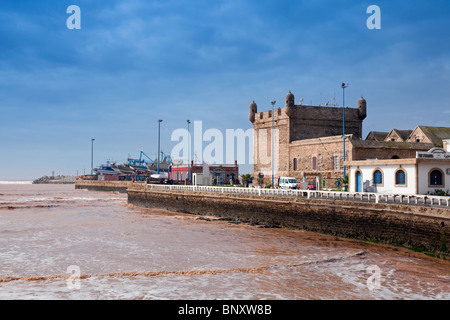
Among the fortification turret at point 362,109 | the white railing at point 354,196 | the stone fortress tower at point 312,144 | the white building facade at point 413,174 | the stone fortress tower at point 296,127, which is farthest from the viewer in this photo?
the fortification turret at point 362,109

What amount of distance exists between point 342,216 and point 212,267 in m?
9.81

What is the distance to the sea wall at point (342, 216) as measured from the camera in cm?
1769

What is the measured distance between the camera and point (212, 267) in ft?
53.0

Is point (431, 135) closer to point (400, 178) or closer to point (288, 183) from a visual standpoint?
point (288, 183)

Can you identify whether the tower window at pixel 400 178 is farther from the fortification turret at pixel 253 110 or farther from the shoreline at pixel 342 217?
the fortification turret at pixel 253 110

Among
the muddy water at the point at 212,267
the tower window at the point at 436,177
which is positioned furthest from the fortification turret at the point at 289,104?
the tower window at the point at 436,177

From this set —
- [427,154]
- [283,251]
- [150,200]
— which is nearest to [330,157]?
[427,154]

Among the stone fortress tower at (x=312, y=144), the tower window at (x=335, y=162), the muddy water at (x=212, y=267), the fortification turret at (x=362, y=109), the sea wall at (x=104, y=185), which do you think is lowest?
the muddy water at (x=212, y=267)

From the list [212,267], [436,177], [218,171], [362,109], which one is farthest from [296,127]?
[212,267]

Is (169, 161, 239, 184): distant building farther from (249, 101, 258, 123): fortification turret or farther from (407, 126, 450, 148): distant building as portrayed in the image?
(407, 126, 450, 148): distant building

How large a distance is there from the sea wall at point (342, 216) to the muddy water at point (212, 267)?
70 cm

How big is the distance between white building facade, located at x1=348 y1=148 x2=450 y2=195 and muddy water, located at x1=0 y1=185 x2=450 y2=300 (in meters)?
6.25

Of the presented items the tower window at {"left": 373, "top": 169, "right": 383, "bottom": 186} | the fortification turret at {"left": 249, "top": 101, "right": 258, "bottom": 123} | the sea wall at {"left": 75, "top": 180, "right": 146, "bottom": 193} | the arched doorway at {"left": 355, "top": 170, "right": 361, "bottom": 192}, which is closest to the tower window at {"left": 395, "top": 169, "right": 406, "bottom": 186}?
the tower window at {"left": 373, "top": 169, "right": 383, "bottom": 186}

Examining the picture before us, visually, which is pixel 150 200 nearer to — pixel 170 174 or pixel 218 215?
pixel 218 215
